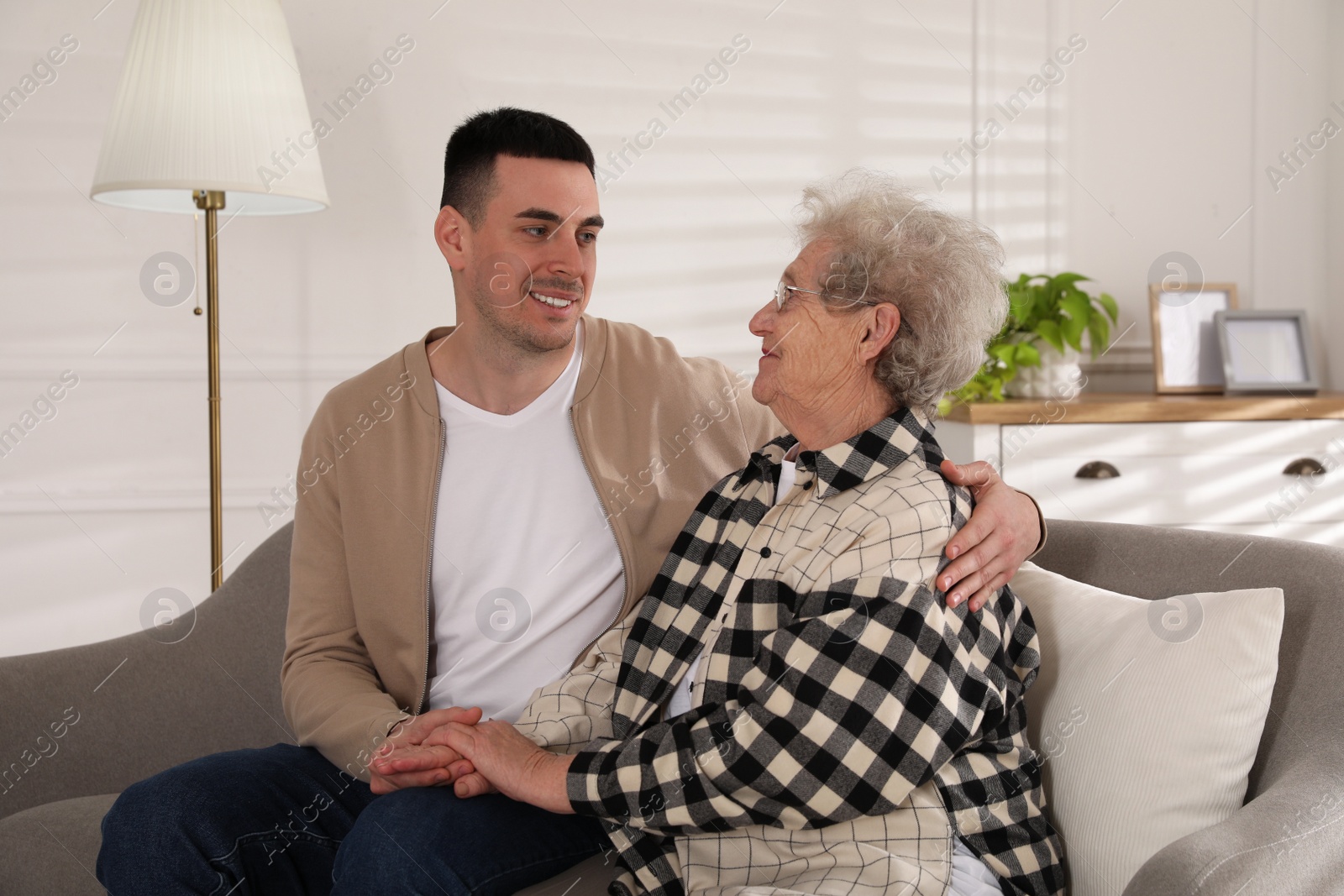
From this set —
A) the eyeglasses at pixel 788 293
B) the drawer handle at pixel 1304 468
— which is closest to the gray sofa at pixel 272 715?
the eyeglasses at pixel 788 293

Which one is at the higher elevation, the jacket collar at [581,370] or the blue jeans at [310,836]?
the jacket collar at [581,370]

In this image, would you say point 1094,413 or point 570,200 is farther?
point 1094,413

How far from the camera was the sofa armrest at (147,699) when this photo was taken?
1679mm

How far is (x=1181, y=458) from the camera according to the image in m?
2.76

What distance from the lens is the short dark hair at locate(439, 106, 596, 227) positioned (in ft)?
5.61

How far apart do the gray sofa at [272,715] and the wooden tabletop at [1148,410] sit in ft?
3.91

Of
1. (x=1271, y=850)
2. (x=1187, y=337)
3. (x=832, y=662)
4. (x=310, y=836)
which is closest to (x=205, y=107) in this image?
(x=310, y=836)

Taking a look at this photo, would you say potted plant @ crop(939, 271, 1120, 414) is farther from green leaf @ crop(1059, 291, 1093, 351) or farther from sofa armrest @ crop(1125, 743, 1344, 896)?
sofa armrest @ crop(1125, 743, 1344, 896)

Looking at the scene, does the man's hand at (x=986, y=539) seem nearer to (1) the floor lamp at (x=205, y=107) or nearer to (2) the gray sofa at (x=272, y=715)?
(2) the gray sofa at (x=272, y=715)

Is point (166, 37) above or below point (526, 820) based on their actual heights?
above

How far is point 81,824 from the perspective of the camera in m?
1.49

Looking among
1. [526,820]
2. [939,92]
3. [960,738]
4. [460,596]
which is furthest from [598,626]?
[939,92]

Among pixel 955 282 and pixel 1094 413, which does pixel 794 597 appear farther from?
pixel 1094 413

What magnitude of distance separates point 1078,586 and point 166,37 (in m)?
2.00
